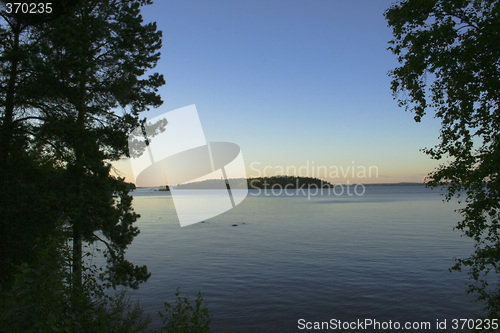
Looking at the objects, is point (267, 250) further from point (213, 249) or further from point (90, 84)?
point (90, 84)

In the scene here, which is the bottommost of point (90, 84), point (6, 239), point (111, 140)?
point (6, 239)

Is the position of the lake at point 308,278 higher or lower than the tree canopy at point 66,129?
lower

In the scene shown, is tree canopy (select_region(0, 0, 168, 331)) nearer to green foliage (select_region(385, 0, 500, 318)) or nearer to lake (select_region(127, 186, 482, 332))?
lake (select_region(127, 186, 482, 332))

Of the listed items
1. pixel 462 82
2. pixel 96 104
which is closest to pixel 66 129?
pixel 96 104

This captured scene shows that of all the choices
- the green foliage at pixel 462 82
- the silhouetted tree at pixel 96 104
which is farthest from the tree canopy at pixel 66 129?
the green foliage at pixel 462 82

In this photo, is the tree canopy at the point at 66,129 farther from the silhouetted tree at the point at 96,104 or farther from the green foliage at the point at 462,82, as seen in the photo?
the green foliage at the point at 462,82

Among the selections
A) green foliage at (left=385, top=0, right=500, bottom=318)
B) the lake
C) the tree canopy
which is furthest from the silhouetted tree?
green foliage at (left=385, top=0, right=500, bottom=318)

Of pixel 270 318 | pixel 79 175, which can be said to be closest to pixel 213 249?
pixel 270 318

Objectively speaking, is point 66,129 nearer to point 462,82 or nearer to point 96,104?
point 96,104

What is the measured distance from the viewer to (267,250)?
125ft

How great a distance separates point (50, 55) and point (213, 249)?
28.4 meters

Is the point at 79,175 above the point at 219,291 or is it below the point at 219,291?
above

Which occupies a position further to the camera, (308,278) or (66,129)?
(308,278)

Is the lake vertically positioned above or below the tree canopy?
below
